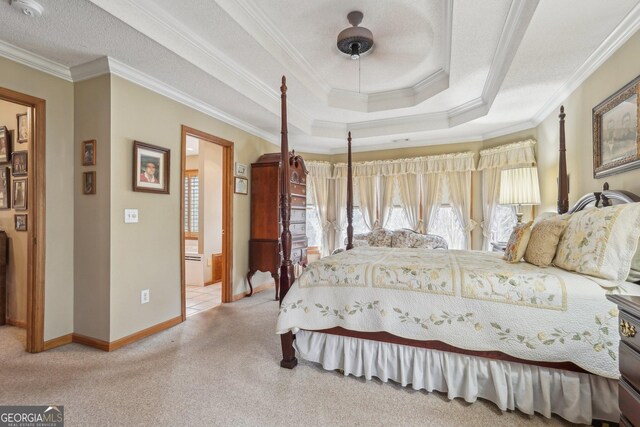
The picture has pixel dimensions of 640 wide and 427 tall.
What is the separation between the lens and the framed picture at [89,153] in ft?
8.83

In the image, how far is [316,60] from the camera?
10.7 ft

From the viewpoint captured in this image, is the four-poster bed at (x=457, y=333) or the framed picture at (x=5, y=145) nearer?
the four-poster bed at (x=457, y=333)

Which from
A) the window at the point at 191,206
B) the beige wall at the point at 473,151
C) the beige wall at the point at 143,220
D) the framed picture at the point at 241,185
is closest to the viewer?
the beige wall at the point at 143,220

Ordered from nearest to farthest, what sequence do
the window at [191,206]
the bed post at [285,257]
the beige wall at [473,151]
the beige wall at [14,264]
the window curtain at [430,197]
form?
the bed post at [285,257]
the beige wall at [14,264]
the beige wall at [473,151]
the window curtain at [430,197]
the window at [191,206]

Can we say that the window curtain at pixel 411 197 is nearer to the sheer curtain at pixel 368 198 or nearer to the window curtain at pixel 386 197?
the window curtain at pixel 386 197

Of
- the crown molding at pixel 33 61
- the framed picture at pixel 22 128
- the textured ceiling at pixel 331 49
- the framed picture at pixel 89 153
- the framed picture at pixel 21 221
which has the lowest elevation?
the framed picture at pixel 21 221

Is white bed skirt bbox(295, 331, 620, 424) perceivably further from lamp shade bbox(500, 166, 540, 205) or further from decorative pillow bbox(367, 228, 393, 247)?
decorative pillow bbox(367, 228, 393, 247)

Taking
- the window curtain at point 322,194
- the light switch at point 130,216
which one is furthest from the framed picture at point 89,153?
the window curtain at point 322,194

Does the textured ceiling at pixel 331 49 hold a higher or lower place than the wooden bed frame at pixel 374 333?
higher

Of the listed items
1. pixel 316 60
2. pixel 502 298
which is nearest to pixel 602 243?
pixel 502 298

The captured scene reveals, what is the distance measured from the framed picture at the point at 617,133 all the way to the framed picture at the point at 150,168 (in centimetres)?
381

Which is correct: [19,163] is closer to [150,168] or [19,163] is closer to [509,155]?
[150,168]

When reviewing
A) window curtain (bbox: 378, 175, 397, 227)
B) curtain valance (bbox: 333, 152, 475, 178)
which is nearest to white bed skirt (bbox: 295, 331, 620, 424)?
window curtain (bbox: 378, 175, 397, 227)

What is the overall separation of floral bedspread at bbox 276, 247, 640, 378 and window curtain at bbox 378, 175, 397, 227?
10.7 feet
